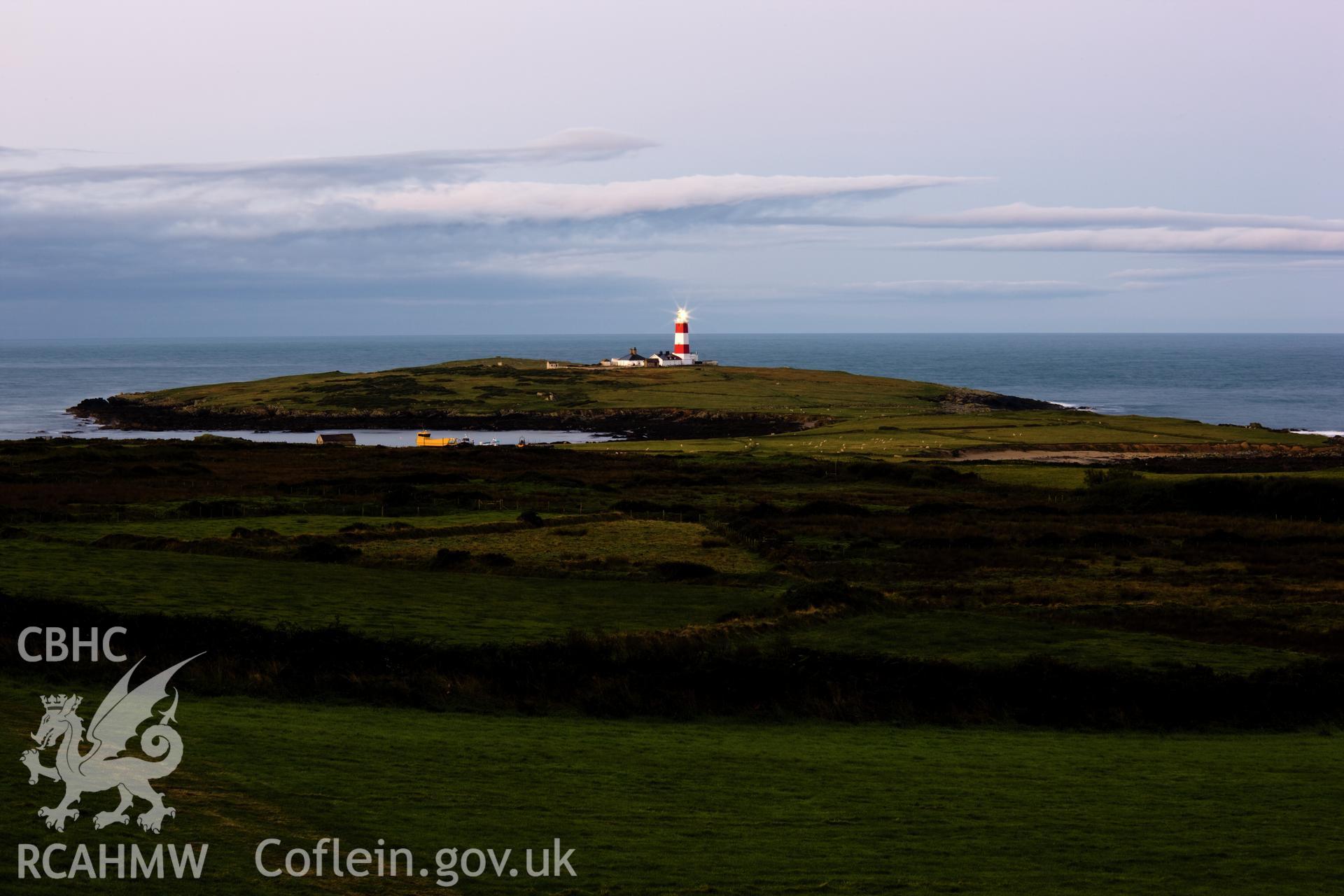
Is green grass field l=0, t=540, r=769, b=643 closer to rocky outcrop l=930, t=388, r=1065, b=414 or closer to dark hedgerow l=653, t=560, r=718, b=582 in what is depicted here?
dark hedgerow l=653, t=560, r=718, b=582

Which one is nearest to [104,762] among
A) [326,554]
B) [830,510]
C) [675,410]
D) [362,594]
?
[362,594]

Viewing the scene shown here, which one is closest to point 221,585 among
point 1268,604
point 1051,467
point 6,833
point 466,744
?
point 466,744

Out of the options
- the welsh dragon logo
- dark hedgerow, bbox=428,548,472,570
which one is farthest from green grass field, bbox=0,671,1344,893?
dark hedgerow, bbox=428,548,472,570

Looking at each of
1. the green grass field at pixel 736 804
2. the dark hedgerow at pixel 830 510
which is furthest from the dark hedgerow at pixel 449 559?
the dark hedgerow at pixel 830 510

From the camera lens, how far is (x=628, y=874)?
1302 cm

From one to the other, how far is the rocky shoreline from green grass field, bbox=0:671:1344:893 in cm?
10947

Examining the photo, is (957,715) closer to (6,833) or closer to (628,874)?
(628,874)

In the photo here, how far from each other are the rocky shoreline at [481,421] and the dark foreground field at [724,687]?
7629 centimetres

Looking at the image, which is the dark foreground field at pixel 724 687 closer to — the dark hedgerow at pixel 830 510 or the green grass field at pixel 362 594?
the green grass field at pixel 362 594

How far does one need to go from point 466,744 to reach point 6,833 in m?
8.51

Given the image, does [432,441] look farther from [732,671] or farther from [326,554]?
[732,671]

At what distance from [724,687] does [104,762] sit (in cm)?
1444

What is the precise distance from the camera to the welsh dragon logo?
1283cm

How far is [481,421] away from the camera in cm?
14888
